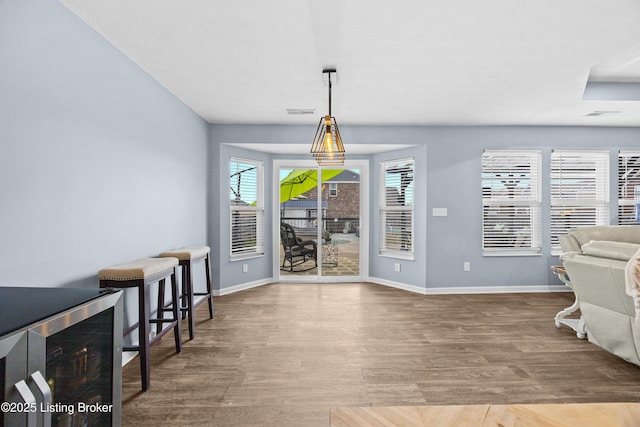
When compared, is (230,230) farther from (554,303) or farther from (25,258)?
(554,303)

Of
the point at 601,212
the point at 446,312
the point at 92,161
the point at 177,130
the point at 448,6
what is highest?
the point at 448,6

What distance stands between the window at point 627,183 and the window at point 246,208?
5.55 metres

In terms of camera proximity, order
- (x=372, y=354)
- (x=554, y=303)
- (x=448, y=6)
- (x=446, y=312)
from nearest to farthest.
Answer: (x=448, y=6)
(x=372, y=354)
(x=446, y=312)
(x=554, y=303)

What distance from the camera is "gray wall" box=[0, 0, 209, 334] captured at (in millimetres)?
1654

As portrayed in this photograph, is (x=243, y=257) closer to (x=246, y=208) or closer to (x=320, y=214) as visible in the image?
(x=246, y=208)

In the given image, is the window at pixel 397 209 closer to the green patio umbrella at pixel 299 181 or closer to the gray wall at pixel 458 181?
the gray wall at pixel 458 181

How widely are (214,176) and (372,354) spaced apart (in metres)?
3.32

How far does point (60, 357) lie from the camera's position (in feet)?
3.66

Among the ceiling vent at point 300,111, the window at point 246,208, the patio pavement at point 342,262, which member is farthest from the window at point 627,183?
the window at point 246,208

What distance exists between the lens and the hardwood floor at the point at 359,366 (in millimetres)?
2082

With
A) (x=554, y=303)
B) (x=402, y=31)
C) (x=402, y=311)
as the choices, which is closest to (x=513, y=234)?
(x=554, y=303)

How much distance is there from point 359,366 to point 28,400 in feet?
A: 6.94

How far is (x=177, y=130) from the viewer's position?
3635 millimetres

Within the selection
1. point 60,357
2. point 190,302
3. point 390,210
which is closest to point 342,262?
point 390,210
